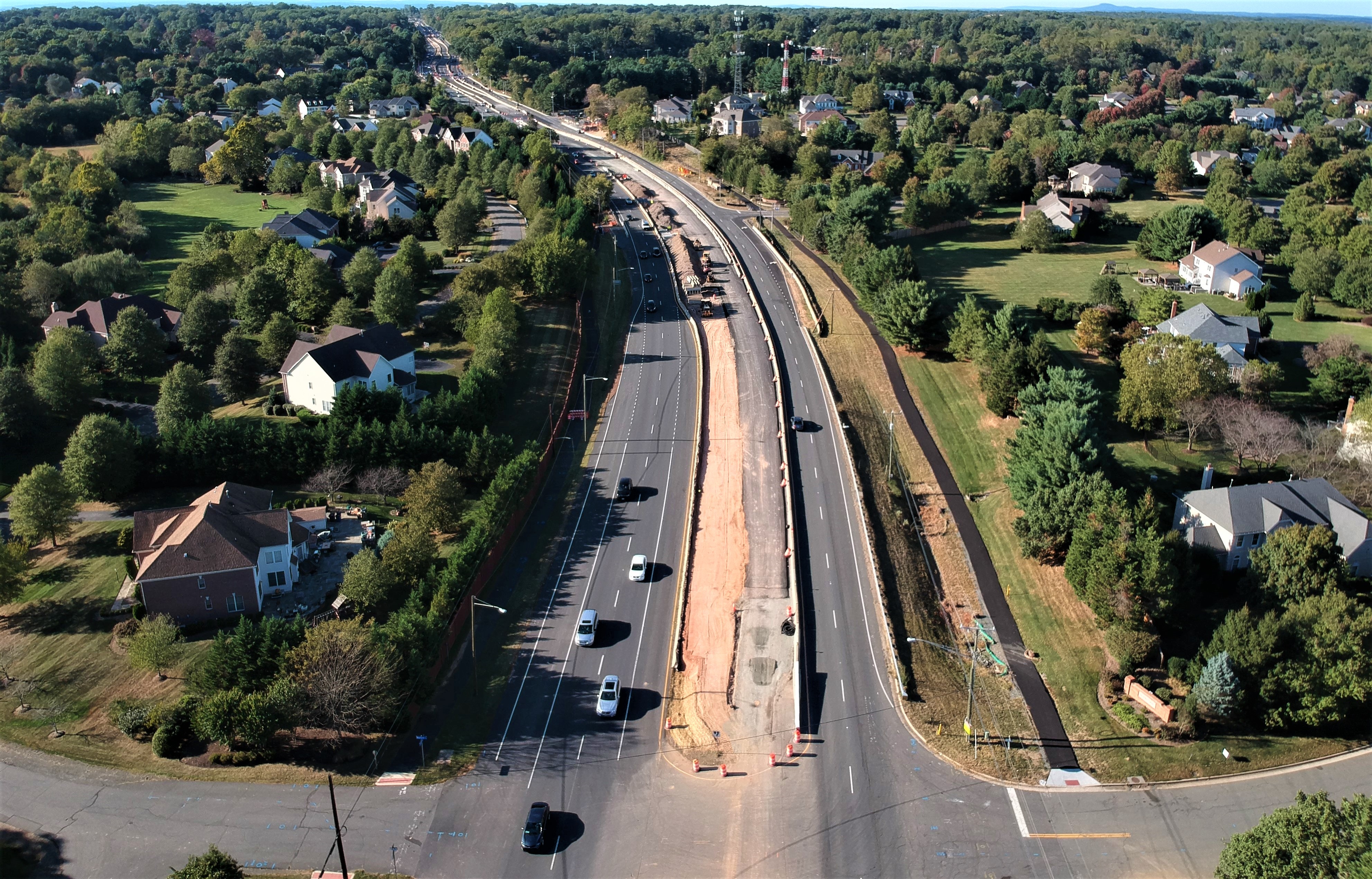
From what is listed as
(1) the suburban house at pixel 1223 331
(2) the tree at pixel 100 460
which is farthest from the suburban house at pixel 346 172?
(1) the suburban house at pixel 1223 331

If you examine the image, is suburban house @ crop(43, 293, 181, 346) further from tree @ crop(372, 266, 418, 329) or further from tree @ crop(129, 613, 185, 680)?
tree @ crop(129, 613, 185, 680)

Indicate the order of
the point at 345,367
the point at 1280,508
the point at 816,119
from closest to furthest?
1. the point at 1280,508
2. the point at 345,367
3. the point at 816,119

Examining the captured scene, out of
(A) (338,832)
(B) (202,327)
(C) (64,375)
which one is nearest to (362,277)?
(B) (202,327)

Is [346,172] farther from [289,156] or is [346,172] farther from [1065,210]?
[1065,210]

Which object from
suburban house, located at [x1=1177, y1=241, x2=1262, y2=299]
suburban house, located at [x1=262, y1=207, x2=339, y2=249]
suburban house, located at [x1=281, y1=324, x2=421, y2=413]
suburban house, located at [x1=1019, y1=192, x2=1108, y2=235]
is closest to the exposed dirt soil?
suburban house, located at [x1=281, y1=324, x2=421, y2=413]

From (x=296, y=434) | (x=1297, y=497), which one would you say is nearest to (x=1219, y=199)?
(x=1297, y=497)

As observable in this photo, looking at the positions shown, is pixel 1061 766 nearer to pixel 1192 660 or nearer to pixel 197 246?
pixel 1192 660
